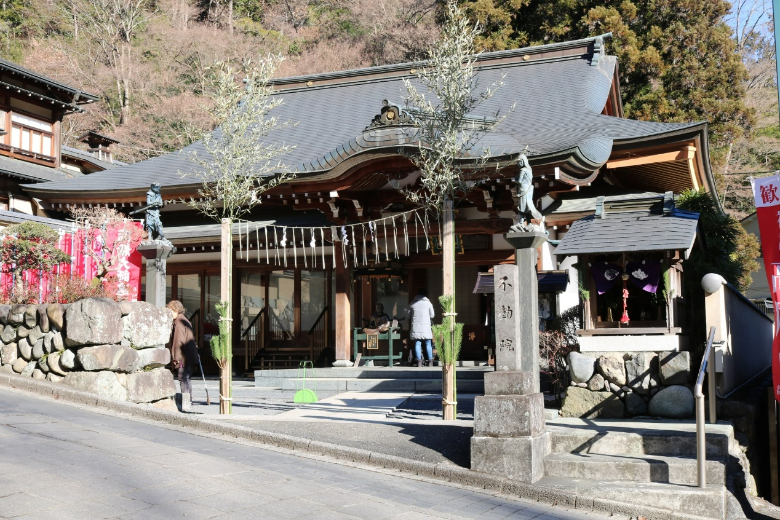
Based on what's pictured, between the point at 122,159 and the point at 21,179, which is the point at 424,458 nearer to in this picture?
the point at 21,179

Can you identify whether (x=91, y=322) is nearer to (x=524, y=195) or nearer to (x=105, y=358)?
(x=105, y=358)

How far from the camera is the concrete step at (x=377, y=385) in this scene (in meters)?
12.6

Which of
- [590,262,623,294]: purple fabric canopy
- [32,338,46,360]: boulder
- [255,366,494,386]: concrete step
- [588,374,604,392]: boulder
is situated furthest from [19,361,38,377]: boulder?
[590,262,623,294]: purple fabric canopy

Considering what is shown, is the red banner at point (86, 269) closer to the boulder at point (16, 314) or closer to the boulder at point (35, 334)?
the boulder at point (16, 314)

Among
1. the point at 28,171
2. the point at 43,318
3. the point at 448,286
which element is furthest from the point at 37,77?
the point at 448,286

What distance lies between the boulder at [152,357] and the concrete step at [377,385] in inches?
163

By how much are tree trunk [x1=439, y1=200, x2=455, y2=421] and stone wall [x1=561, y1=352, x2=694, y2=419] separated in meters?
1.55

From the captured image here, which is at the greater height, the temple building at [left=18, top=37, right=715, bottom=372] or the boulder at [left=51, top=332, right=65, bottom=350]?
the temple building at [left=18, top=37, right=715, bottom=372]

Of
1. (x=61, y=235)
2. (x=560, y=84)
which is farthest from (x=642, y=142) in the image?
(x=61, y=235)

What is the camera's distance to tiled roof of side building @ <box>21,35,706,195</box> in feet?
43.8

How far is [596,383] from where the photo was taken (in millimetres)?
9336

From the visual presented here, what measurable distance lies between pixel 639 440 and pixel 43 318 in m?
7.36

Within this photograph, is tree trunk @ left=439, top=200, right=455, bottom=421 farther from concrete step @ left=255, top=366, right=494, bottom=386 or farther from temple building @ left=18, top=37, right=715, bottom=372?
concrete step @ left=255, top=366, right=494, bottom=386

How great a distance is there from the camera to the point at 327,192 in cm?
1457
